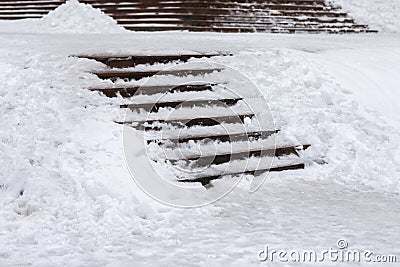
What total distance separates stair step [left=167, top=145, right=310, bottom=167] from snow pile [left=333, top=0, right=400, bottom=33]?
26.4ft

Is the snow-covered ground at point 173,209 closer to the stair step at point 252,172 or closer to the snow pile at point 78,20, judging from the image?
the stair step at point 252,172

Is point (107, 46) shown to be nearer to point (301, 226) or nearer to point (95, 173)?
point (95, 173)

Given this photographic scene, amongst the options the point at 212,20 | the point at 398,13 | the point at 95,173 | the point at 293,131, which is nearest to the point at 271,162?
the point at 293,131

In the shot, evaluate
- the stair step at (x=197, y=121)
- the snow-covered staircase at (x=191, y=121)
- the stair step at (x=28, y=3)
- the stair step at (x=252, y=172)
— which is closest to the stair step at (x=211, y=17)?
the stair step at (x=28, y=3)

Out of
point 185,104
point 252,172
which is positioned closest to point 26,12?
point 185,104

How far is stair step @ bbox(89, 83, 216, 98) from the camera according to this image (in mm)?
5711

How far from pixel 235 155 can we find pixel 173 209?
1.33m

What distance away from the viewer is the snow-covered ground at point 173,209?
3697 millimetres

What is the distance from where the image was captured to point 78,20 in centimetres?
1056

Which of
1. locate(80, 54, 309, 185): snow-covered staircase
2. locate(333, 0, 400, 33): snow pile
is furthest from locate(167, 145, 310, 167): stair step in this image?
locate(333, 0, 400, 33): snow pile

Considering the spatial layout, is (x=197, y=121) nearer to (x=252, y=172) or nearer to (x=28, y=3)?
(x=252, y=172)

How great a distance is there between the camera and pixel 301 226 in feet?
13.5

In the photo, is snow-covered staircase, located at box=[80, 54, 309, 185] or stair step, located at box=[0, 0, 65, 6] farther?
stair step, located at box=[0, 0, 65, 6]

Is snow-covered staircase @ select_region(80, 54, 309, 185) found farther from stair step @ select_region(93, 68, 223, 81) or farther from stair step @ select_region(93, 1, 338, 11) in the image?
stair step @ select_region(93, 1, 338, 11)
